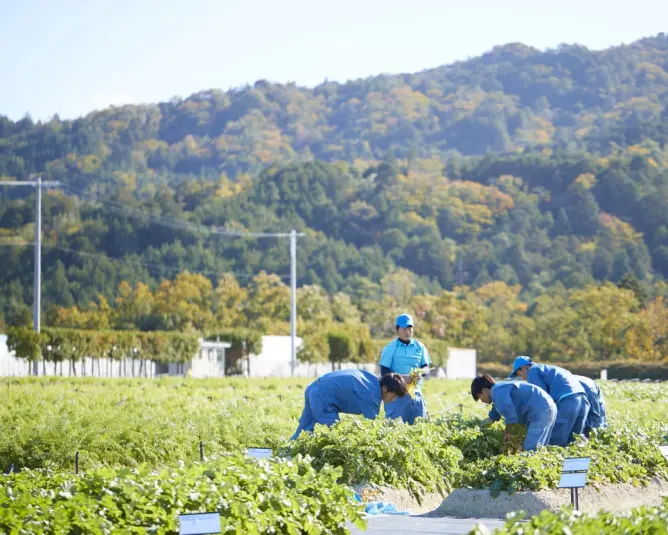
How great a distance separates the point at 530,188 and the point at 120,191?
48.1m

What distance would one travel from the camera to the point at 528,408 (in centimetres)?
1133

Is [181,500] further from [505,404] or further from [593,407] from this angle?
[593,407]

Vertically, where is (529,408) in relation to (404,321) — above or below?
below

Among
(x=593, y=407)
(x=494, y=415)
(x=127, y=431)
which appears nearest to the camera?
(x=494, y=415)

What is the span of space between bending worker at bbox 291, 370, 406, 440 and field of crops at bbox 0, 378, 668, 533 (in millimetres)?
483

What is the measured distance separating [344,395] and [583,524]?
5614 millimetres

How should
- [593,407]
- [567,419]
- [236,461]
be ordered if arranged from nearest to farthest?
[236,461] → [567,419] → [593,407]

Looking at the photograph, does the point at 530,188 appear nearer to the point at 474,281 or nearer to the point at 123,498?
the point at 474,281

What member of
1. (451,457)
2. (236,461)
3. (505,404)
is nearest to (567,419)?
(505,404)

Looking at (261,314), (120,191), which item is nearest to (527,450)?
(261,314)

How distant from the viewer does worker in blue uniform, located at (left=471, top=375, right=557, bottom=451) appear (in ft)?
36.8

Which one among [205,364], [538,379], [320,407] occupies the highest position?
[538,379]

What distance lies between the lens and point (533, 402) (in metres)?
11.2

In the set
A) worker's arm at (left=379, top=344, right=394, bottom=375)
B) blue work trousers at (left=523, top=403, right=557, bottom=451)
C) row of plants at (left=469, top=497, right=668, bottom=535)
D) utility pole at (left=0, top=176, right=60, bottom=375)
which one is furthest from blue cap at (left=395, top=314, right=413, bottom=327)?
utility pole at (left=0, top=176, right=60, bottom=375)
